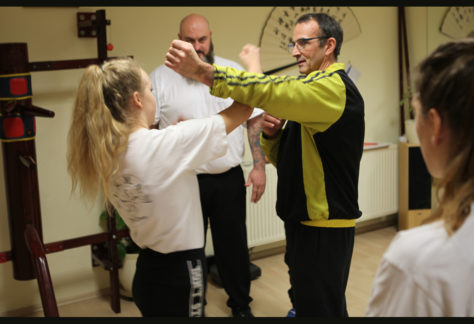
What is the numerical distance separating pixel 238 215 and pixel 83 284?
1162 millimetres

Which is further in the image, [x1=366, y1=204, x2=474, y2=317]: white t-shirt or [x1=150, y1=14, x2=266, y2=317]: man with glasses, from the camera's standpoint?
[x1=150, y1=14, x2=266, y2=317]: man with glasses

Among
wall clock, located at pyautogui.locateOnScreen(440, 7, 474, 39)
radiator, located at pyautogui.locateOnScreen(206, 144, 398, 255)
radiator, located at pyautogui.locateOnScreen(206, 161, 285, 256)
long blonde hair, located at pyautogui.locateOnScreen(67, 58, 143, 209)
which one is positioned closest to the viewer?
long blonde hair, located at pyautogui.locateOnScreen(67, 58, 143, 209)

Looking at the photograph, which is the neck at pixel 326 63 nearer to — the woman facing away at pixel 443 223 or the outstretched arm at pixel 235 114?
the outstretched arm at pixel 235 114

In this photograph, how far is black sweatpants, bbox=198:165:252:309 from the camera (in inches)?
120

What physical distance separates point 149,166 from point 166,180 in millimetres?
65

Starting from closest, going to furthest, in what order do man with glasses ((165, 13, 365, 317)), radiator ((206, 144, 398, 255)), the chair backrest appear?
1. man with glasses ((165, 13, 365, 317))
2. the chair backrest
3. radiator ((206, 144, 398, 255))

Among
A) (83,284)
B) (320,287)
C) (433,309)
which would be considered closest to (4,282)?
(83,284)

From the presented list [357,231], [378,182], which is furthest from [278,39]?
[357,231]

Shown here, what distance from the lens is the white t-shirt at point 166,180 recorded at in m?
1.58

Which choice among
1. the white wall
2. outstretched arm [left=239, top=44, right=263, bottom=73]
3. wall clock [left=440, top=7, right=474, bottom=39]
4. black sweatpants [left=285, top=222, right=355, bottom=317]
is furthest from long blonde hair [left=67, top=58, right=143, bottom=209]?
wall clock [left=440, top=7, right=474, bottom=39]

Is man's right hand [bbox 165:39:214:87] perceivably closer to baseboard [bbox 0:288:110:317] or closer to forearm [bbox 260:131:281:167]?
forearm [bbox 260:131:281:167]

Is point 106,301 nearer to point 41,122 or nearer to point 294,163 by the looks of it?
point 41,122

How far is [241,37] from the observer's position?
3.83m

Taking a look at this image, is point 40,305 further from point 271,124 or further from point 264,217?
point 271,124
